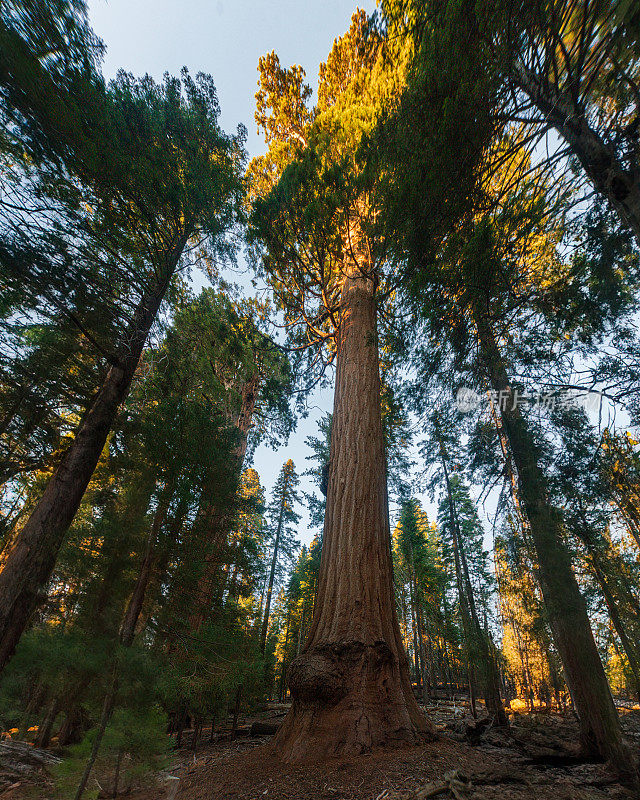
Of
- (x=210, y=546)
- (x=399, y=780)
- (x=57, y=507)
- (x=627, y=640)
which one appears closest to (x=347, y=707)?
(x=399, y=780)

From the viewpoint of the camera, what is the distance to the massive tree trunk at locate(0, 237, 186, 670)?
3.12 metres

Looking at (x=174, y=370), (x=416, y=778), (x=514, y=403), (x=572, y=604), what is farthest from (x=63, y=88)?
(x=572, y=604)

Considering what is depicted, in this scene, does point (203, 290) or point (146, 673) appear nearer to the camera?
point (146, 673)

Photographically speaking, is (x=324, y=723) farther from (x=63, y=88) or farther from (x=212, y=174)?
(x=212, y=174)

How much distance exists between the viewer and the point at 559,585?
4008 mm

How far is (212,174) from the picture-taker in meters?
5.62

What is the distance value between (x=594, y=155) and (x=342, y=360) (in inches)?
144

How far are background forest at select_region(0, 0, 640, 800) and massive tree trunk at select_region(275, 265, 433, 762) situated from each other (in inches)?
0.9

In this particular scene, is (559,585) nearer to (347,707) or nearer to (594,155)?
(347,707)

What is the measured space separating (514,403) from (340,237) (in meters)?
3.99

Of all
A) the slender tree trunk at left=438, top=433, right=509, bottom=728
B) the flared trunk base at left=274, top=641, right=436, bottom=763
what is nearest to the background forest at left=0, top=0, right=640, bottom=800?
the flared trunk base at left=274, top=641, right=436, bottom=763

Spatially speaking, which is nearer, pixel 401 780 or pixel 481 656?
pixel 401 780

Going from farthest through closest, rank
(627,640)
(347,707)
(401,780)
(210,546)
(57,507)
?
(627,640) → (210,546) → (57,507) → (347,707) → (401,780)
